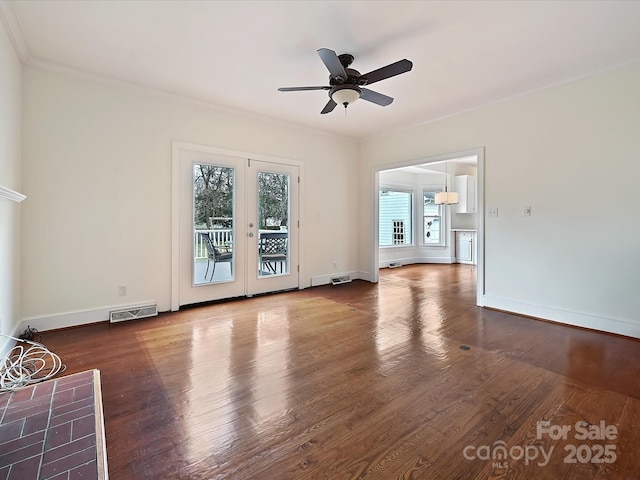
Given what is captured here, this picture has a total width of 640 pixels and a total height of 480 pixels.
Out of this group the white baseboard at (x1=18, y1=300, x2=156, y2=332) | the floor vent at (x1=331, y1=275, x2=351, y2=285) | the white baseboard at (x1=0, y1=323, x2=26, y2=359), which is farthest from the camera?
the floor vent at (x1=331, y1=275, x2=351, y2=285)

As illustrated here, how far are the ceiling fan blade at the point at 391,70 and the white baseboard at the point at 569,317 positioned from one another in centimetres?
311

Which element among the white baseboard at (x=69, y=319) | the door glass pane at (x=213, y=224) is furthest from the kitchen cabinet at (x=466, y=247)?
the white baseboard at (x=69, y=319)

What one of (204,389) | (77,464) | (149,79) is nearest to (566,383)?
(204,389)

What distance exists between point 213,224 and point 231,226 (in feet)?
0.86

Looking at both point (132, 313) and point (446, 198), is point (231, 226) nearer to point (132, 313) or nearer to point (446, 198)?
point (132, 313)

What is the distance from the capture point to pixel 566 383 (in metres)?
2.24

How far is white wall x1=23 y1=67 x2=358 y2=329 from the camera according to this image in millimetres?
3217

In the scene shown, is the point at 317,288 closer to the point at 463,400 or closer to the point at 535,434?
the point at 463,400

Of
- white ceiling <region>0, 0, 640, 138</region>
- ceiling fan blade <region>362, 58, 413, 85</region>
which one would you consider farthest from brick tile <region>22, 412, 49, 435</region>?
ceiling fan blade <region>362, 58, 413, 85</region>

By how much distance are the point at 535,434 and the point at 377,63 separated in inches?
129

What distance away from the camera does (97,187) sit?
3.52 meters

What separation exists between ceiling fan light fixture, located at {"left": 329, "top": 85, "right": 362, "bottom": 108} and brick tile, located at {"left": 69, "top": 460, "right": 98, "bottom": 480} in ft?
10.5

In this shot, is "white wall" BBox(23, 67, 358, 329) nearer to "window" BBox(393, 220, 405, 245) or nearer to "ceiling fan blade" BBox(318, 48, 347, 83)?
"ceiling fan blade" BBox(318, 48, 347, 83)

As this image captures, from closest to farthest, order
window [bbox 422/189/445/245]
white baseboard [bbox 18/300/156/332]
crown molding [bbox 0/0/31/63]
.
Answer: crown molding [bbox 0/0/31/63] → white baseboard [bbox 18/300/156/332] → window [bbox 422/189/445/245]
